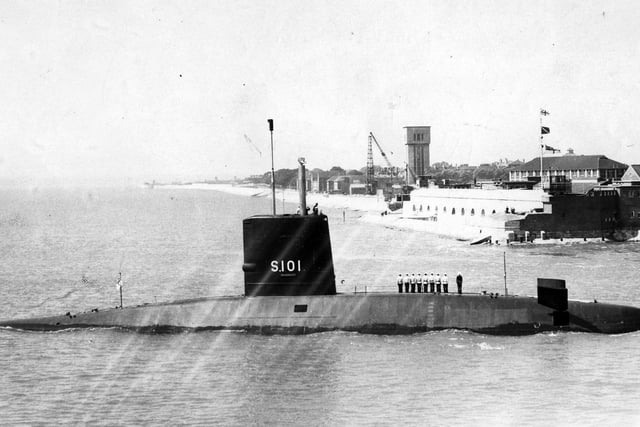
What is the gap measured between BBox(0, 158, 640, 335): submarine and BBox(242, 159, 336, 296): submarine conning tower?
0.11 ft

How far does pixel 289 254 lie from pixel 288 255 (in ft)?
0.23

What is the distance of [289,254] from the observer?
2975 centimetres

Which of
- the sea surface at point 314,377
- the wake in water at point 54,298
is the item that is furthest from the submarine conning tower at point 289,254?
the wake in water at point 54,298

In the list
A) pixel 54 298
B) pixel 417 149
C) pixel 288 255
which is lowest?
pixel 54 298

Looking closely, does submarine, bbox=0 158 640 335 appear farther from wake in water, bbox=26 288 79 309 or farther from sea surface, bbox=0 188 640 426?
wake in water, bbox=26 288 79 309

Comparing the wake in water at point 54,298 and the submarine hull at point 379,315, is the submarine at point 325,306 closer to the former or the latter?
the submarine hull at point 379,315

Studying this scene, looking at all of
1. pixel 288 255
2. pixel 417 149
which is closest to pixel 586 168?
pixel 417 149

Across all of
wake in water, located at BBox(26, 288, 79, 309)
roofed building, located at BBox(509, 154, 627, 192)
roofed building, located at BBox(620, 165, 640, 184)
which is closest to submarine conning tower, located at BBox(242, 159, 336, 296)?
wake in water, located at BBox(26, 288, 79, 309)

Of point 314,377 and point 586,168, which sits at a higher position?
point 586,168

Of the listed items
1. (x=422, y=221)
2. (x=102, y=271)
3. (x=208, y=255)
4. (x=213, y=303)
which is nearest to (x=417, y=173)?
(x=422, y=221)

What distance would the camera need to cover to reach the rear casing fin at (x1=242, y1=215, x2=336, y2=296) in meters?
29.7

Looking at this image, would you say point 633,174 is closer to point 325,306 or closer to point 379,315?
point 379,315

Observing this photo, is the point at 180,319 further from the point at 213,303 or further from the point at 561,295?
the point at 561,295

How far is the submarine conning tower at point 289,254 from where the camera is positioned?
29.7 m
